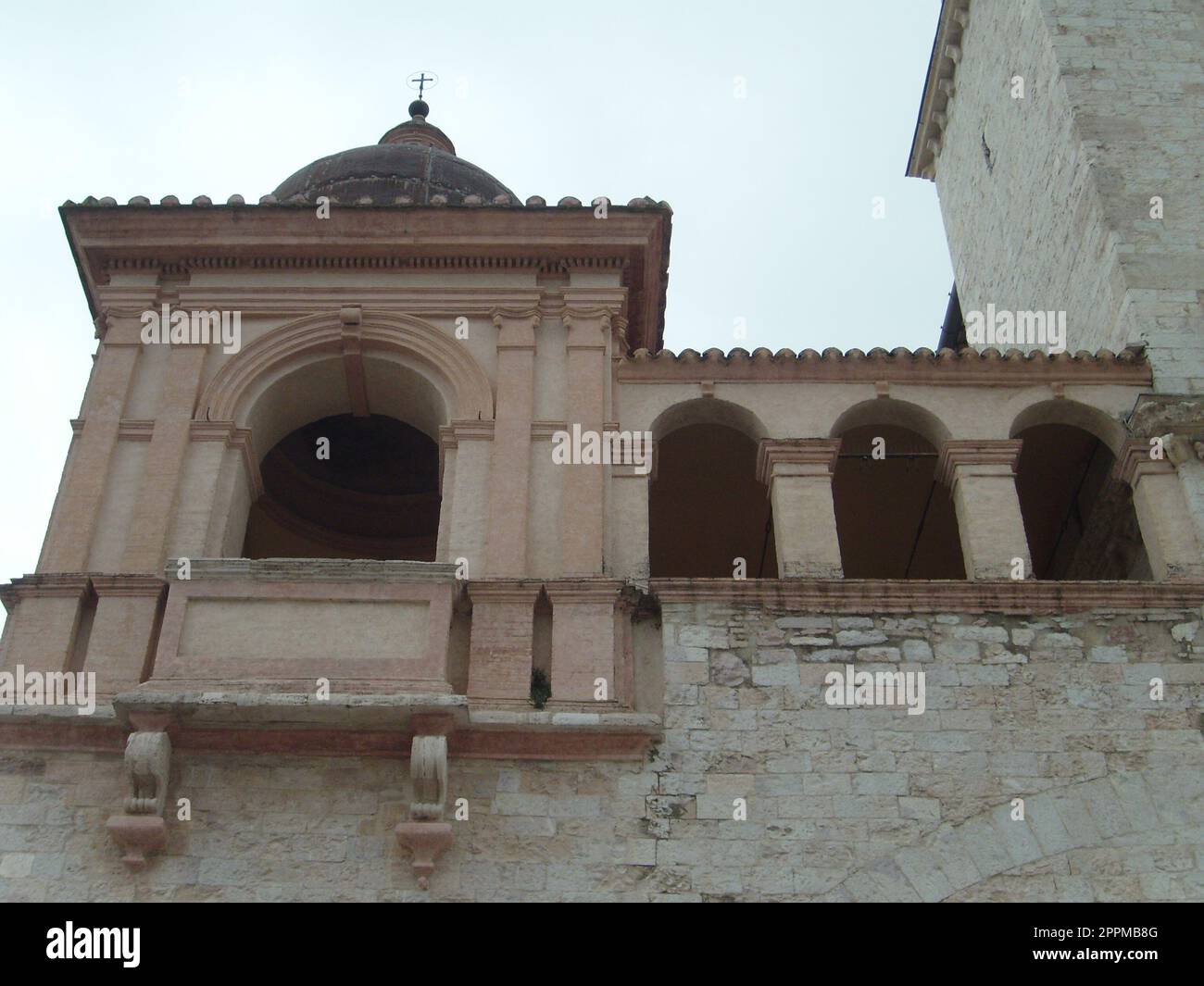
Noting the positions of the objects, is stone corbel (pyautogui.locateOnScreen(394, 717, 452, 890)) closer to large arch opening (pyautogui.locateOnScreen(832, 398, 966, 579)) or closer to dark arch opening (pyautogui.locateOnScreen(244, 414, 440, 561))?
large arch opening (pyautogui.locateOnScreen(832, 398, 966, 579))

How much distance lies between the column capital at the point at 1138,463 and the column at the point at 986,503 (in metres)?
0.78

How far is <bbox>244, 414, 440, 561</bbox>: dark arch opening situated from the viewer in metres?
13.7

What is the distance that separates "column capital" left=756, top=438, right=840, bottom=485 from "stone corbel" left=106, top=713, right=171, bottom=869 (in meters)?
4.54

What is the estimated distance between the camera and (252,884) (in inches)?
328

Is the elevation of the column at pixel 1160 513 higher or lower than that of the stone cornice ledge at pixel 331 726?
higher

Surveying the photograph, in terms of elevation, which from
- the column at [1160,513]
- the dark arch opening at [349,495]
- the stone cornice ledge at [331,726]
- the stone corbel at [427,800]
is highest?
the dark arch opening at [349,495]

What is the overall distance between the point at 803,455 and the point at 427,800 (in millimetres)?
3892

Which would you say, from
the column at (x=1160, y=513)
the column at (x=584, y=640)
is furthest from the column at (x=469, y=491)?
the column at (x=1160, y=513)

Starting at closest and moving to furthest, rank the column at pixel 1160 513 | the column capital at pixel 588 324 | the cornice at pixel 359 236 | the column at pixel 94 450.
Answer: the column at pixel 94 450 < the column at pixel 1160 513 < the column capital at pixel 588 324 < the cornice at pixel 359 236

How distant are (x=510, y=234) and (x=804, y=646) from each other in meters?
4.19

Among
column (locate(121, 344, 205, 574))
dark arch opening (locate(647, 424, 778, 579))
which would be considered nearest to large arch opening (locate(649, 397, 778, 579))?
dark arch opening (locate(647, 424, 778, 579))

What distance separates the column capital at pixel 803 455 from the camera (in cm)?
1079

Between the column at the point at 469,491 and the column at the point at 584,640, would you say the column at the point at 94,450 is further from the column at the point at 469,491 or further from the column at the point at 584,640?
the column at the point at 584,640

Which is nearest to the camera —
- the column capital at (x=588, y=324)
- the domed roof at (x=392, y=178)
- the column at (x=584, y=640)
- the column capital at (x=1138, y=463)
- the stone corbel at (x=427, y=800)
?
the stone corbel at (x=427, y=800)
